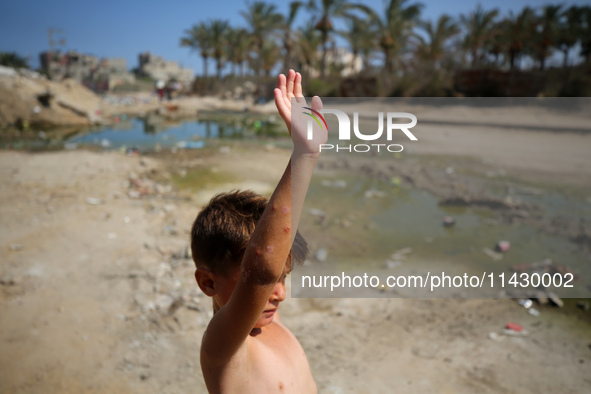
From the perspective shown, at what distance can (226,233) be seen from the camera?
89cm

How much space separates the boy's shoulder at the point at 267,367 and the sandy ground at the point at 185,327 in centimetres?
116

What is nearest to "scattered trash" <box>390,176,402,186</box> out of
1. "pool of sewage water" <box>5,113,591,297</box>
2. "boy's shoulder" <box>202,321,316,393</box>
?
"pool of sewage water" <box>5,113,591,297</box>

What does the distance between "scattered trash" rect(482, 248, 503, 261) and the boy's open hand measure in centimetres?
340

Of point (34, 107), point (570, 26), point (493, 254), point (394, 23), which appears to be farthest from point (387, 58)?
point (493, 254)

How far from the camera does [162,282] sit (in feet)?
10.6

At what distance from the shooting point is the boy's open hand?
2.45 feet

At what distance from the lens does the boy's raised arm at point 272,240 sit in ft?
2.26

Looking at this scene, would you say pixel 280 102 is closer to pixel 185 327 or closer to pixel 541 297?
pixel 185 327

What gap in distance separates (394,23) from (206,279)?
24.5m

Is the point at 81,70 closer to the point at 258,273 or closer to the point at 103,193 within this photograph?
the point at 103,193

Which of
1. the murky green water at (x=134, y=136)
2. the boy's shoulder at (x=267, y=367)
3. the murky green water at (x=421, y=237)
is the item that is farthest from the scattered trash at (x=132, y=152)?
the boy's shoulder at (x=267, y=367)

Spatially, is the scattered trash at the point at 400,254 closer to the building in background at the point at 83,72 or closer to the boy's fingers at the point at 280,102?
the boy's fingers at the point at 280,102

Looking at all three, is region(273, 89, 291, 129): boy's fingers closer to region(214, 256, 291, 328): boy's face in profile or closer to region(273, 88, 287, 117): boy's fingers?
region(273, 88, 287, 117): boy's fingers

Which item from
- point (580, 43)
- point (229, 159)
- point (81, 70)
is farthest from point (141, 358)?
point (81, 70)
